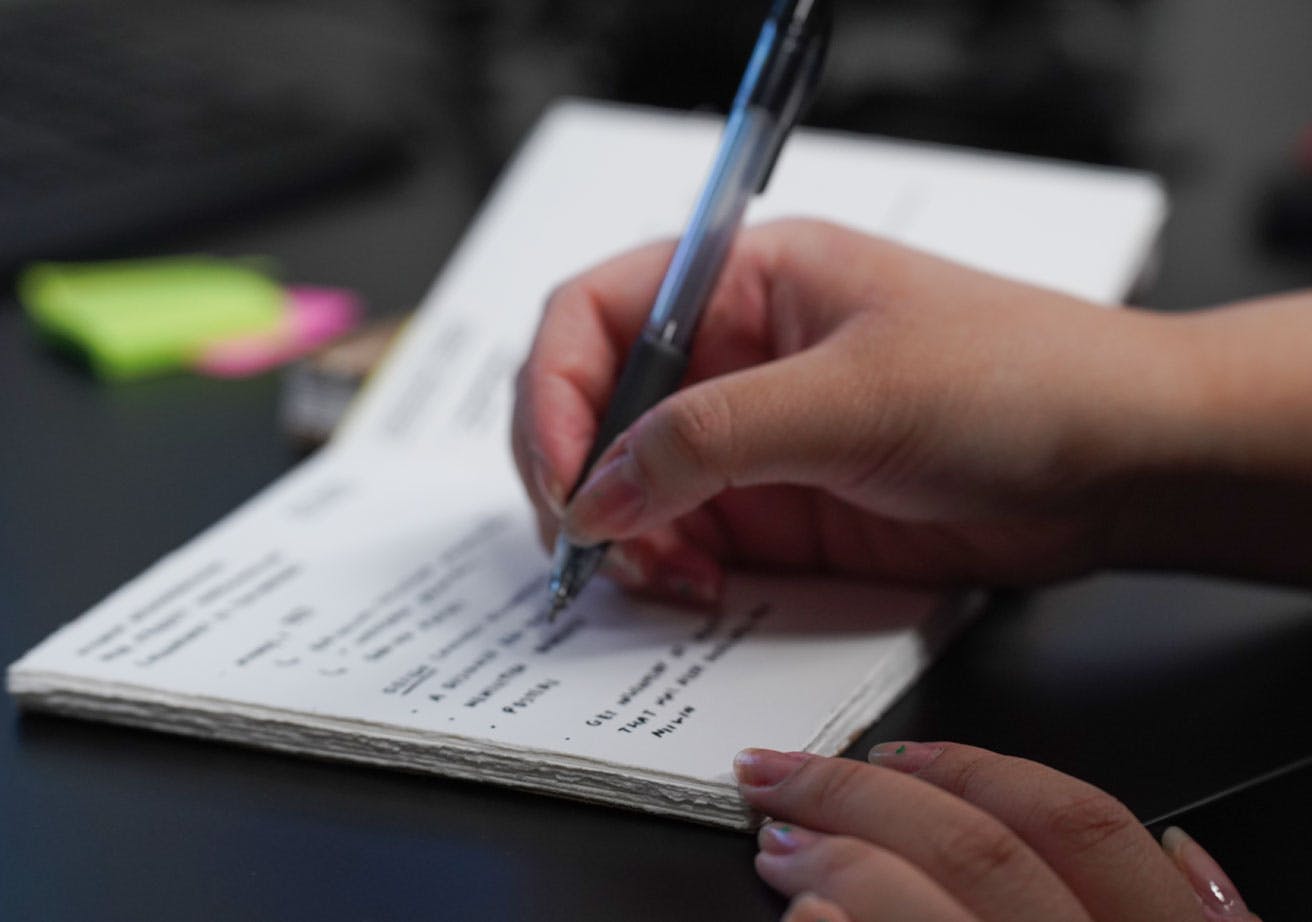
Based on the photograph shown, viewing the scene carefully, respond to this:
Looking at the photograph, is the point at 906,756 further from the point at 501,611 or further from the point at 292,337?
the point at 292,337

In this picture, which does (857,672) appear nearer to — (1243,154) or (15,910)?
(15,910)

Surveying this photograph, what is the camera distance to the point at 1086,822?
382 millimetres

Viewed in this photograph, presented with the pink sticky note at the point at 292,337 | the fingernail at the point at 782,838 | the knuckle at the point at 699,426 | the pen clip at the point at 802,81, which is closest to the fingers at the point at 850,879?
the fingernail at the point at 782,838

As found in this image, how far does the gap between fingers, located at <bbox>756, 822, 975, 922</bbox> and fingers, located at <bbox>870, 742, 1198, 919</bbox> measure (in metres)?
0.04

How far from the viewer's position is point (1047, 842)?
0.38m

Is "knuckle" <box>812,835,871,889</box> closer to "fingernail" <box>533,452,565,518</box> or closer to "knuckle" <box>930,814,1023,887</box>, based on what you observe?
"knuckle" <box>930,814,1023,887</box>

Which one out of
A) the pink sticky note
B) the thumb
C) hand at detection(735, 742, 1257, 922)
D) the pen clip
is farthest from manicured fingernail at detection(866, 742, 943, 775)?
the pink sticky note

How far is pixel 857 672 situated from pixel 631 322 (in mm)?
176

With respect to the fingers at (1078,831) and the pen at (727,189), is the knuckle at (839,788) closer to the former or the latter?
the fingers at (1078,831)

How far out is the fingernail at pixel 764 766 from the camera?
15.8 inches

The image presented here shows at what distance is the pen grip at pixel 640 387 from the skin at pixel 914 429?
14 mm

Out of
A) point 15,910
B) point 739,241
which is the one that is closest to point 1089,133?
point 739,241

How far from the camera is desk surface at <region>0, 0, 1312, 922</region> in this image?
0.39 m

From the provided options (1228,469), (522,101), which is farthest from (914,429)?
(522,101)
